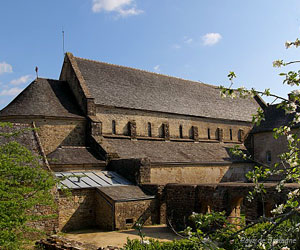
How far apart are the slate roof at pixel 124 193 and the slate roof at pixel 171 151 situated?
4.09m

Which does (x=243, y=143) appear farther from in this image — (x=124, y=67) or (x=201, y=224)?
(x=201, y=224)

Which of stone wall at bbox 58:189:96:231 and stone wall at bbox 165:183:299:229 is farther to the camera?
stone wall at bbox 58:189:96:231

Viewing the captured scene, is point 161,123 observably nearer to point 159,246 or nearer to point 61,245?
point 61,245

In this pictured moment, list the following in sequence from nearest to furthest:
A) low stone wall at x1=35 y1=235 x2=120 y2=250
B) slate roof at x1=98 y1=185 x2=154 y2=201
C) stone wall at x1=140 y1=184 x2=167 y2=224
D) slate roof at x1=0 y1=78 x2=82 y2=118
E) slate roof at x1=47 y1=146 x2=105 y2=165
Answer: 1. low stone wall at x1=35 y1=235 x2=120 y2=250
2. slate roof at x1=98 y1=185 x2=154 y2=201
3. stone wall at x1=140 y1=184 x2=167 y2=224
4. slate roof at x1=47 y1=146 x2=105 y2=165
5. slate roof at x1=0 y1=78 x2=82 y2=118

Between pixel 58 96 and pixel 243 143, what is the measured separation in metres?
20.4

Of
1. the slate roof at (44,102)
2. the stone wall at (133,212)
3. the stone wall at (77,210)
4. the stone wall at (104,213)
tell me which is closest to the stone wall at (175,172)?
the stone wall at (133,212)

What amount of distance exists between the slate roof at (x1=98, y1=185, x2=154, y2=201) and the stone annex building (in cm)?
7

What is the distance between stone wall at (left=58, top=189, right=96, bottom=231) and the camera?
1908 cm

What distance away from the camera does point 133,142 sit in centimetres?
2828

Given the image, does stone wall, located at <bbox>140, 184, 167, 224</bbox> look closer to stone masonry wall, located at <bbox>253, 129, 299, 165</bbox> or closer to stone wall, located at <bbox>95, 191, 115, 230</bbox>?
stone wall, located at <bbox>95, 191, 115, 230</bbox>

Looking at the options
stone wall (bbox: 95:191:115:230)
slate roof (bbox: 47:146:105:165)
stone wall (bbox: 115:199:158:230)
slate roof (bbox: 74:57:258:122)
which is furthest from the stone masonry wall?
stone wall (bbox: 95:191:115:230)

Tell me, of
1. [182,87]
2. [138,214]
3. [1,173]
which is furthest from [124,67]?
[1,173]

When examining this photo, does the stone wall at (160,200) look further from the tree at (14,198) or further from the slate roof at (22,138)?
the tree at (14,198)

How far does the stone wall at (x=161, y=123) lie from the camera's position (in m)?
28.0
